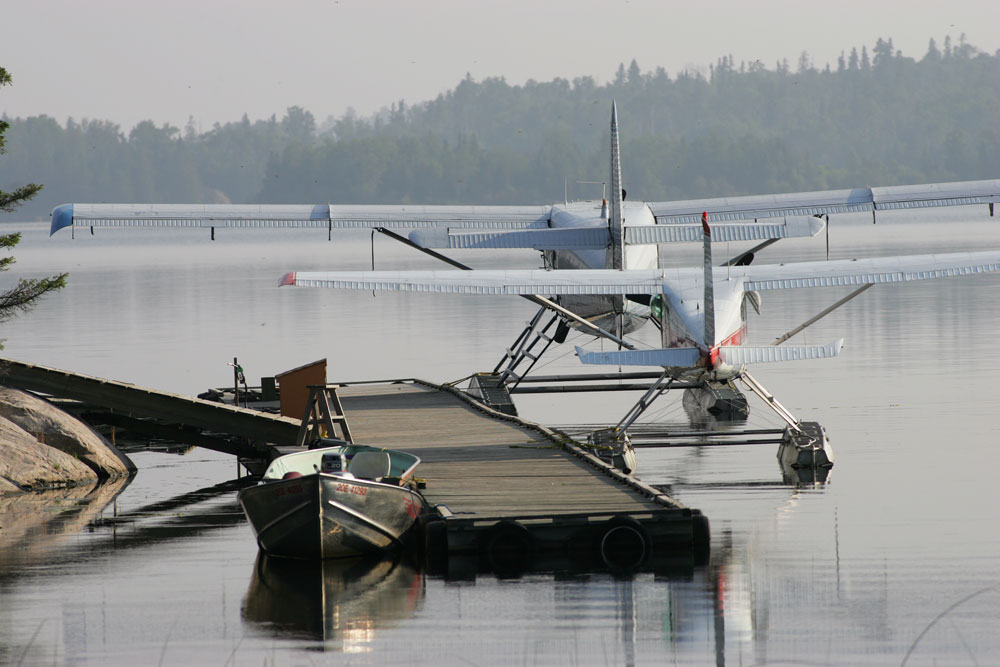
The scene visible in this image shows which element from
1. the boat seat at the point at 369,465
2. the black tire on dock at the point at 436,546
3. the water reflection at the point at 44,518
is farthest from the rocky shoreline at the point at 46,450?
the black tire on dock at the point at 436,546

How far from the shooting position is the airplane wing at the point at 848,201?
80.9 feet

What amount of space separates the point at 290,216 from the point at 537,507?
12641mm

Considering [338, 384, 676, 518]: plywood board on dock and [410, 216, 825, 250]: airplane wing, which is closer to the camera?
[338, 384, 676, 518]: plywood board on dock

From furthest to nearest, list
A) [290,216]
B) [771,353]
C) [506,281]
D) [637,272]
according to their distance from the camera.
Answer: [290,216]
[637,272]
[506,281]
[771,353]

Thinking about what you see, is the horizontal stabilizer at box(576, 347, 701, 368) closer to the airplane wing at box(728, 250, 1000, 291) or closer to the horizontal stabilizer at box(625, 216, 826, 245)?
the airplane wing at box(728, 250, 1000, 291)

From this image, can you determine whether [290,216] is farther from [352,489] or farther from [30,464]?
[352,489]

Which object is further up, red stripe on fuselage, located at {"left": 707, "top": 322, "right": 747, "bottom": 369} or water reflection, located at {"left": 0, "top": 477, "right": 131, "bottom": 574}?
red stripe on fuselage, located at {"left": 707, "top": 322, "right": 747, "bottom": 369}

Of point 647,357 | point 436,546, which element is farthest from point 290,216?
point 436,546

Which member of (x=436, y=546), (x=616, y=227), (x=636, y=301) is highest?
(x=616, y=227)

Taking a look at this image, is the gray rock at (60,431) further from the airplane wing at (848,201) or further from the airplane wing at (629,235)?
the airplane wing at (848,201)

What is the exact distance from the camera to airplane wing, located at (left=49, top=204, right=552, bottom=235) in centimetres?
2347

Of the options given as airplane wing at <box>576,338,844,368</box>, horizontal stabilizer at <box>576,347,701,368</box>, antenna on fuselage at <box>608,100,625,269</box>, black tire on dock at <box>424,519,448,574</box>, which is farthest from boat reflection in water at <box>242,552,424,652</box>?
antenna on fuselage at <box>608,100,625,269</box>

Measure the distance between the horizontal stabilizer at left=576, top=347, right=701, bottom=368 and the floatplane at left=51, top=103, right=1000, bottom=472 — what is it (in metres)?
0.02

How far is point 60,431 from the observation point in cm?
1770
